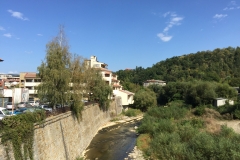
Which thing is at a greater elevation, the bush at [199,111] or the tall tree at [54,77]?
the tall tree at [54,77]

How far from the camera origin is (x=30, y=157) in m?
11.5

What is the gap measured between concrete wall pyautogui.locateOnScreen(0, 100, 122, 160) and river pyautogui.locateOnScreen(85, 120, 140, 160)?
115 cm

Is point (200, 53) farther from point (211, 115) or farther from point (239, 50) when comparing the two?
point (211, 115)

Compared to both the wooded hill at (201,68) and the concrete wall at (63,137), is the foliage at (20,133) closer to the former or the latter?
the concrete wall at (63,137)

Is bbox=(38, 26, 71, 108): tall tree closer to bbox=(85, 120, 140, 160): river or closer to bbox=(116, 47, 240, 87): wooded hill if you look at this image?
bbox=(85, 120, 140, 160): river

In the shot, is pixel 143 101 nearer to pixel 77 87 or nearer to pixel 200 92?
pixel 200 92

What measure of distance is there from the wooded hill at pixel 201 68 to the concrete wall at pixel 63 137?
5430 cm

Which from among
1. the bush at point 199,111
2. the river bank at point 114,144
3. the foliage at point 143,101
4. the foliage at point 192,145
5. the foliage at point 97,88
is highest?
the foliage at point 97,88

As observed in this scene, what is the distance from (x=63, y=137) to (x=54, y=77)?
5506mm

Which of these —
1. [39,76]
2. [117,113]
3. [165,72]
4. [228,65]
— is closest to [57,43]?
[39,76]

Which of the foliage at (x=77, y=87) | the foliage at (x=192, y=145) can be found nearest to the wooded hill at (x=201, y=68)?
the foliage at (x=192, y=145)

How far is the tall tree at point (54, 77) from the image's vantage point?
733 inches

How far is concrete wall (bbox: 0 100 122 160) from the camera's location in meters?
13.0

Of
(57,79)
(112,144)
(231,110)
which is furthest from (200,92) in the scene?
(57,79)
